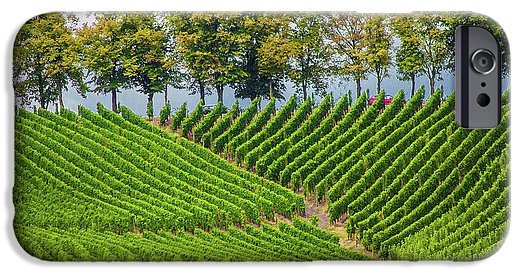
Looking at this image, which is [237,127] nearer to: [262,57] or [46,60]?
[262,57]

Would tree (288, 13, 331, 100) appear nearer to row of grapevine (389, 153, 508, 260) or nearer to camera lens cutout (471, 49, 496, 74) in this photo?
camera lens cutout (471, 49, 496, 74)

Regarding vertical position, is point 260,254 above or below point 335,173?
below

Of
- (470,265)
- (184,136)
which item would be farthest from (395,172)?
(184,136)

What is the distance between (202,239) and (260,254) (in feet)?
0.71

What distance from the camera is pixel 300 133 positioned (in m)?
2.42

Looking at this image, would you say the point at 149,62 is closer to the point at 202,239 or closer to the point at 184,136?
the point at 184,136

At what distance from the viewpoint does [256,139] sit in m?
2.44

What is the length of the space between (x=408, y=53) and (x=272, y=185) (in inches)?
26.8

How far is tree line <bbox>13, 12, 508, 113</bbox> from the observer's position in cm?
239

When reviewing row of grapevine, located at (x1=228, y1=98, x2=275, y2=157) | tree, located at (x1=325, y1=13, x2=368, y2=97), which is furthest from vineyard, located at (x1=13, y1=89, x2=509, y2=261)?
tree, located at (x1=325, y1=13, x2=368, y2=97)

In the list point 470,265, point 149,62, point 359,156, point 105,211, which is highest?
point 149,62

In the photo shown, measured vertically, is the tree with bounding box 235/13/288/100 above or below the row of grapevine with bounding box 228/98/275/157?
above

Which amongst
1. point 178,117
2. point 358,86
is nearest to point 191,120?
point 178,117

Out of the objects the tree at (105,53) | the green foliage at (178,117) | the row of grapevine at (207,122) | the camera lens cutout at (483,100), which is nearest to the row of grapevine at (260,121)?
the row of grapevine at (207,122)
